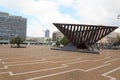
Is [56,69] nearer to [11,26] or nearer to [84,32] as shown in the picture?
[84,32]

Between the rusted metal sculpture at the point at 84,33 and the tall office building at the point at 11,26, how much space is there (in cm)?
9926

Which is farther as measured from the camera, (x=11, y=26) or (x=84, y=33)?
(x=11, y=26)

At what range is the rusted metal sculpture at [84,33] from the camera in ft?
155

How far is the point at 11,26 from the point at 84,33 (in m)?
107

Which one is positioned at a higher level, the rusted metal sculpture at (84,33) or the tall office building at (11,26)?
the tall office building at (11,26)

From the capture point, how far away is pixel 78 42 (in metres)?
50.0

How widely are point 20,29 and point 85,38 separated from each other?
110007mm

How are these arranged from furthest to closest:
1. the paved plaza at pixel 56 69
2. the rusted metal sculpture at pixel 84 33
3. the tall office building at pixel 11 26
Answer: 1. the tall office building at pixel 11 26
2. the rusted metal sculpture at pixel 84 33
3. the paved plaza at pixel 56 69

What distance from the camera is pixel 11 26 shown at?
146 metres

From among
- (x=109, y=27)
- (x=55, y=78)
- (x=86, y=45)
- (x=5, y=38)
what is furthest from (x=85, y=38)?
(x=5, y=38)

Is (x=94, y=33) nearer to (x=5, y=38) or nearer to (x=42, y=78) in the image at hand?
(x=42, y=78)

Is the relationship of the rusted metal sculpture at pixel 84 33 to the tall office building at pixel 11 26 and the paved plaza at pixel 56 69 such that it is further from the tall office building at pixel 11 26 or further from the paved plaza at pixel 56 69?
the tall office building at pixel 11 26

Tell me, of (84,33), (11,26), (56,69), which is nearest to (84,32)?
(84,33)

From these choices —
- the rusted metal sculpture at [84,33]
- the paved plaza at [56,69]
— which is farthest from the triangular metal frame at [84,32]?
the paved plaza at [56,69]
